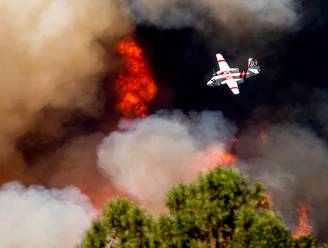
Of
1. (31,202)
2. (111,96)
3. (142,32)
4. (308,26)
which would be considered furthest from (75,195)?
(308,26)

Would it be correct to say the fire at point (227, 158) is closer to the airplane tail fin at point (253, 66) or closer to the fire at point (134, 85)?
the airplane tail fin at point (253, 66)

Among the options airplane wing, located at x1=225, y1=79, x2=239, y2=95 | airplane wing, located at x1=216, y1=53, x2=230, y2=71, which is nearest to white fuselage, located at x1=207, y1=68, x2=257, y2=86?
airplane wing, located at x1=225, y1=79, x2=239, y2=95

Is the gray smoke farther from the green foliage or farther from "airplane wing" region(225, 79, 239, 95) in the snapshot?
the green foliage

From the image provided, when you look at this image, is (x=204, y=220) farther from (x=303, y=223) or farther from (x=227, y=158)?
(x=227, y=158)

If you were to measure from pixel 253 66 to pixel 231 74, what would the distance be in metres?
4.01

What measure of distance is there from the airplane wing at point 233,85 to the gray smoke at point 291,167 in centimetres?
652

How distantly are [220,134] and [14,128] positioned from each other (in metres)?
31.7

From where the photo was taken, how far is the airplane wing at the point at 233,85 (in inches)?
3006

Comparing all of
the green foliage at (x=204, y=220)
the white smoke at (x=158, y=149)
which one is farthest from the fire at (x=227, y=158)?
the green foliage at (x=204, y=220)

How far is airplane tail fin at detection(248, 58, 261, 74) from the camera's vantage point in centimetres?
7525

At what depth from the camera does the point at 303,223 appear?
213ft

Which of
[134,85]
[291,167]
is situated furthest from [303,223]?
[134,85]

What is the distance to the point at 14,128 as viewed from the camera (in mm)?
76438

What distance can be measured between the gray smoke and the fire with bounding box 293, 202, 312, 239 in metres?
0.69
